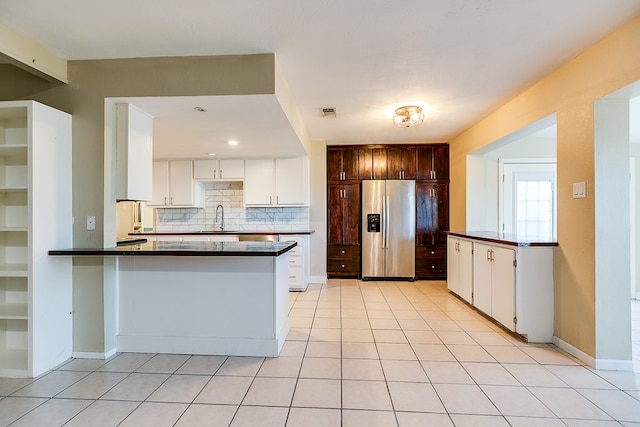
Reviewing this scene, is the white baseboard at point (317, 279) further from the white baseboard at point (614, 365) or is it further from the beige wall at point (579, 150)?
the white baseboard at point (614, 365)

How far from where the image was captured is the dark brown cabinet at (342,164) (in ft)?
17.3

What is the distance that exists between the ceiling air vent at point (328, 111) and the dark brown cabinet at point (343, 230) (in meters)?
1.70

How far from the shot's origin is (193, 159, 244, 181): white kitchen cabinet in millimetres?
4918

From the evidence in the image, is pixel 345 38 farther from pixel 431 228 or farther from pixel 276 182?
pixel 431 228

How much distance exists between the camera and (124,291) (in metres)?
2.58

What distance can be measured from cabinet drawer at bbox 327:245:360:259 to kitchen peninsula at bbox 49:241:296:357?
271 centimetres

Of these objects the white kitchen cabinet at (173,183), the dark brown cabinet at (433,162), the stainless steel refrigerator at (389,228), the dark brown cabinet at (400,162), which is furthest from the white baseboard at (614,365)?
the white kitchen cabinet at (173,183)

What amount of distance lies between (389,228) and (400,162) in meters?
1.11

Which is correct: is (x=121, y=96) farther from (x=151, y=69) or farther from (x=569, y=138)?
(x=569, y=138)

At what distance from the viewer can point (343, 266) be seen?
523 cm

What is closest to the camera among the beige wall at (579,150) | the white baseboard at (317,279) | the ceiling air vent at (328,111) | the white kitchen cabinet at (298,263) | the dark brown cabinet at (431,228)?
the beige wall at (579,150)

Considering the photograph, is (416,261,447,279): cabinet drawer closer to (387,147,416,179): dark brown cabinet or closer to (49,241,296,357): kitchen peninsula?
(387,147,416,179): dark brown cabinet

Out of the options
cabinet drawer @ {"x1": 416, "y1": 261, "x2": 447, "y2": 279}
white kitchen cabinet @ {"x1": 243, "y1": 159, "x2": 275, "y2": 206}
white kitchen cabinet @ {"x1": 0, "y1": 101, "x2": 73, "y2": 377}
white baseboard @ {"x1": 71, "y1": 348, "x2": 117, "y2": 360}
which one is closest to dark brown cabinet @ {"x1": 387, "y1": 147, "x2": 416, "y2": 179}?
cabinet drawer @ {"x1": 416, "y1": 261, "x2": 447, "y2": 279}

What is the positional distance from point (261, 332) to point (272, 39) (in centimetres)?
212
